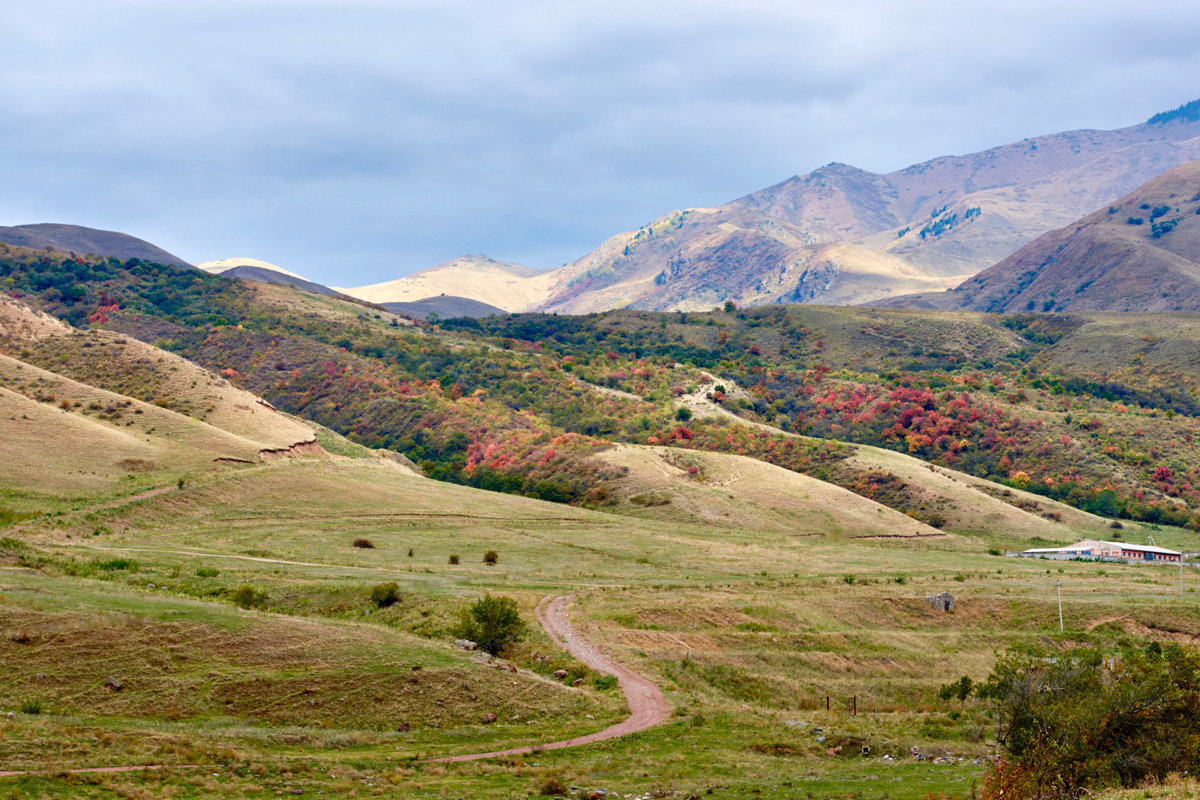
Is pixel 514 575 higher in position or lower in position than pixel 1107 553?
higher

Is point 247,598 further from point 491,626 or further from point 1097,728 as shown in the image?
point 1097,728

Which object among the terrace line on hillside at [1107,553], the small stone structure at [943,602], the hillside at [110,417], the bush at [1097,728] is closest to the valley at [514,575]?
the hillside at [110,417]

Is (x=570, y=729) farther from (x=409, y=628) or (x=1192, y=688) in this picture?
(x=1192, y=688)

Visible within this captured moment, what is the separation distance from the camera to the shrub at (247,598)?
38.7m

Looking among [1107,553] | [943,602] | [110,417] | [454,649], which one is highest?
[110,417]

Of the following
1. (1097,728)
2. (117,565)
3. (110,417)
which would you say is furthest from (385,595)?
(110,417)

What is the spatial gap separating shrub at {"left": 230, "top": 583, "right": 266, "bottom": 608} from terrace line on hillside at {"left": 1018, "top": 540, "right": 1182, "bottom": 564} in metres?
69.3

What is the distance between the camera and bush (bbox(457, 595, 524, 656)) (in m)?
36.7

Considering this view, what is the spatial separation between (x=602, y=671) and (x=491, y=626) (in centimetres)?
466

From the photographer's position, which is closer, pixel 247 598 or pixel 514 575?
pixel 247 598

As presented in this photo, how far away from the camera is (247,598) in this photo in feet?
127

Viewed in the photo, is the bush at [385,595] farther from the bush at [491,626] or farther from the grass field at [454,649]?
the bush at [491,626]

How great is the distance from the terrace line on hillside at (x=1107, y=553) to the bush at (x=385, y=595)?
64032 mm

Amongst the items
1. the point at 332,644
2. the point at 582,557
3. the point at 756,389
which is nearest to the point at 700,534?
the point at 582,557
